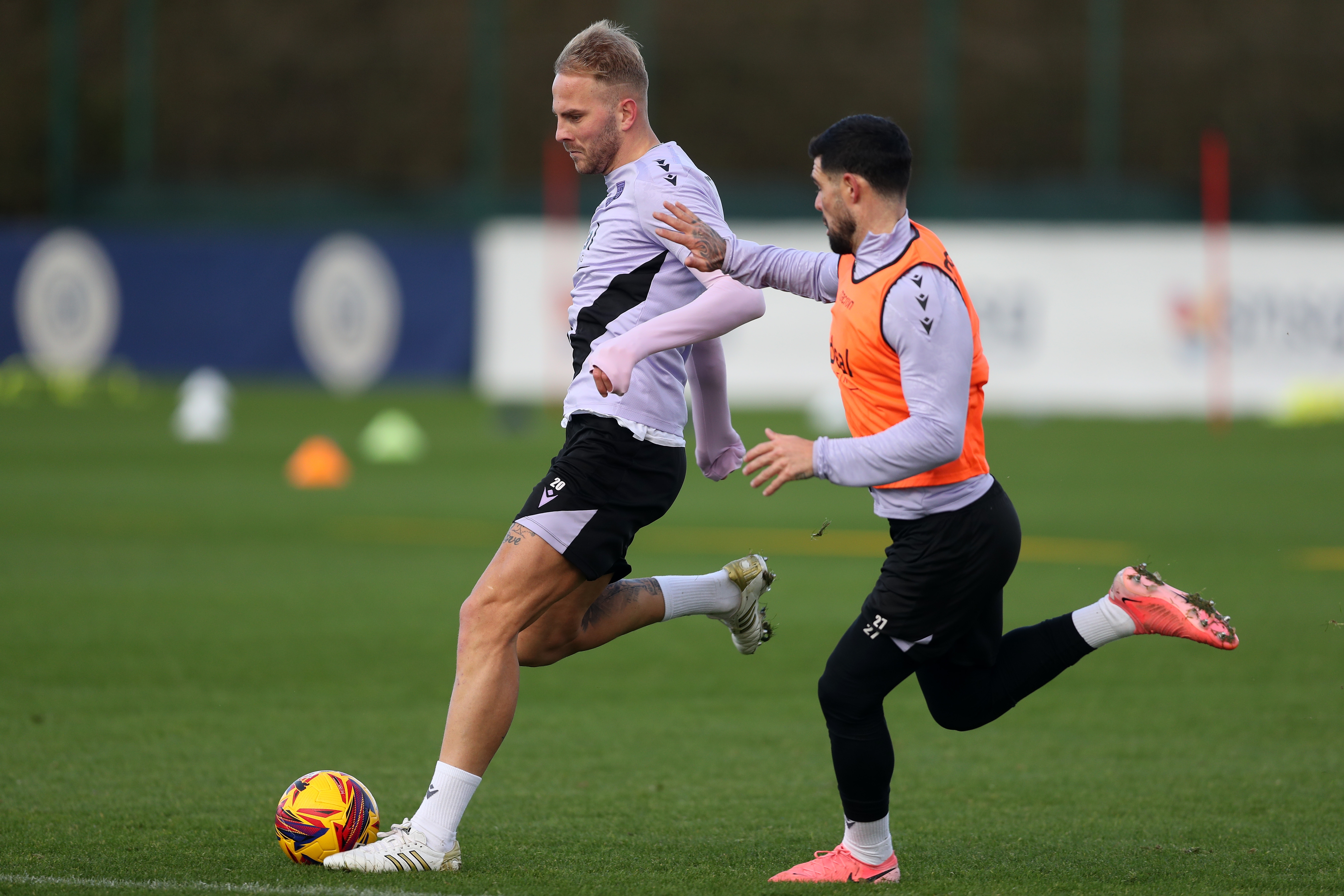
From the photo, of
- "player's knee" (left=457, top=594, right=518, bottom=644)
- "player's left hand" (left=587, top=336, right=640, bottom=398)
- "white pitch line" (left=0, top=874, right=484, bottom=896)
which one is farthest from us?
"player's knee" (left=457, top=594, right=518, bottom=644)

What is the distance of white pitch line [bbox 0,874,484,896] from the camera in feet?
16.0

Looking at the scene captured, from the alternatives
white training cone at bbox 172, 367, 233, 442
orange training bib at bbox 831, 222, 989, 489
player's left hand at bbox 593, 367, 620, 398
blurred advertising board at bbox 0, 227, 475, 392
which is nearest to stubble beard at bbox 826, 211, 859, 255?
orange training bib at bbox 831, 222, 989, 489

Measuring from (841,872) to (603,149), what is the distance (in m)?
2.37

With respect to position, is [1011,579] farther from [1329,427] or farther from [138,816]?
[1329,427]

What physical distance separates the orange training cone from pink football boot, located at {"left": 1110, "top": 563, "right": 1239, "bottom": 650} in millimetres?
11989

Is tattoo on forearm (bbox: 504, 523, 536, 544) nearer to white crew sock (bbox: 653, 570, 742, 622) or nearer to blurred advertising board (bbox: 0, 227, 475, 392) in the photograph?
white crew sock (bbox: 653, 570, 742, 622)

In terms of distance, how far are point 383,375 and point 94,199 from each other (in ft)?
25.0

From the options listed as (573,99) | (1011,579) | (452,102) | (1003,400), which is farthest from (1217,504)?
(452,102)

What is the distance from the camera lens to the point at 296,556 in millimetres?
12445

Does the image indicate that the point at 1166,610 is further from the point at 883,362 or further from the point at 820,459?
the point at 820,459

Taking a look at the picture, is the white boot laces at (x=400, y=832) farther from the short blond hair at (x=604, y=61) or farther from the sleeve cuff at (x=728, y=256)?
the short blond hair at (x=604, y=61)

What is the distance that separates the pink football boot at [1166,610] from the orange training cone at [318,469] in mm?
11989

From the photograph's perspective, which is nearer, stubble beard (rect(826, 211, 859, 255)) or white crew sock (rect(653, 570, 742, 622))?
stubble beard (rect(826, 211, 859, 255))

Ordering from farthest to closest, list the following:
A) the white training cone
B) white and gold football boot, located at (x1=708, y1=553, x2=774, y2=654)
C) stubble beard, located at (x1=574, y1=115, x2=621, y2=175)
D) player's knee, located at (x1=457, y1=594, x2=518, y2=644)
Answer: the white training cone, white and gold football boot, located at (x1=708, y1=553, x2=774, y2=654), stubble beard, located at (x1=574, y1=115, x2=621, y2=175), player's knee, located at (x1=457, y1=594, x2=518, y2=644)
